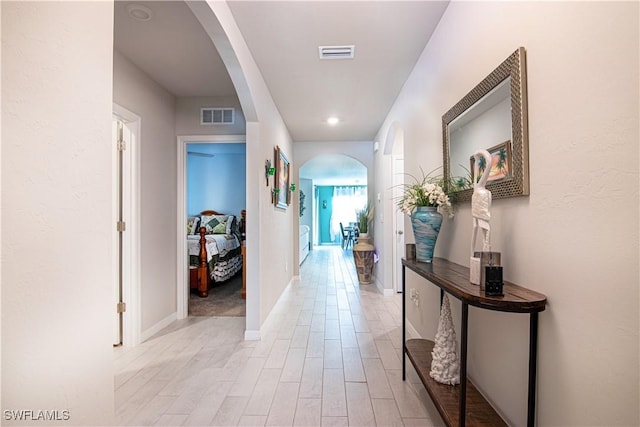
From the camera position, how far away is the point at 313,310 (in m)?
3.42

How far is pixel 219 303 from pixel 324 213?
836 centimetres

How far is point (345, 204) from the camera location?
1156 cm

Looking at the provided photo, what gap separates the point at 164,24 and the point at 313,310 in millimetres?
3001

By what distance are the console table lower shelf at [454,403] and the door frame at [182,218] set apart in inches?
99.5

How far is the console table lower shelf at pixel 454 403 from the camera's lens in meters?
1.24

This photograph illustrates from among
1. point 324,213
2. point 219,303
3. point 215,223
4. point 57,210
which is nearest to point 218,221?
point 215,223

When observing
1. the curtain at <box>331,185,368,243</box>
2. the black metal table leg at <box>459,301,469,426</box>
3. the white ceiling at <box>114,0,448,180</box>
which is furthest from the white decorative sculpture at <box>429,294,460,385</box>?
the curtain at <box>331,185,368,243</box>

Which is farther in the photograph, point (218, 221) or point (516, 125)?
point (218, 221)

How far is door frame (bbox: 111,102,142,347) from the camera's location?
252cm

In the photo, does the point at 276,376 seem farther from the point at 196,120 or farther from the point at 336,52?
the point at 196,120

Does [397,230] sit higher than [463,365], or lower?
higher

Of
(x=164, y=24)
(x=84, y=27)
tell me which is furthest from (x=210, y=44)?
(x=84, y=27)

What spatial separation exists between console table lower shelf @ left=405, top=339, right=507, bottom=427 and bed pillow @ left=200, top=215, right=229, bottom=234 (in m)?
4.47

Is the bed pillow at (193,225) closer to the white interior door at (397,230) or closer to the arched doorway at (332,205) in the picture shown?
the white interior door at (397,230)
